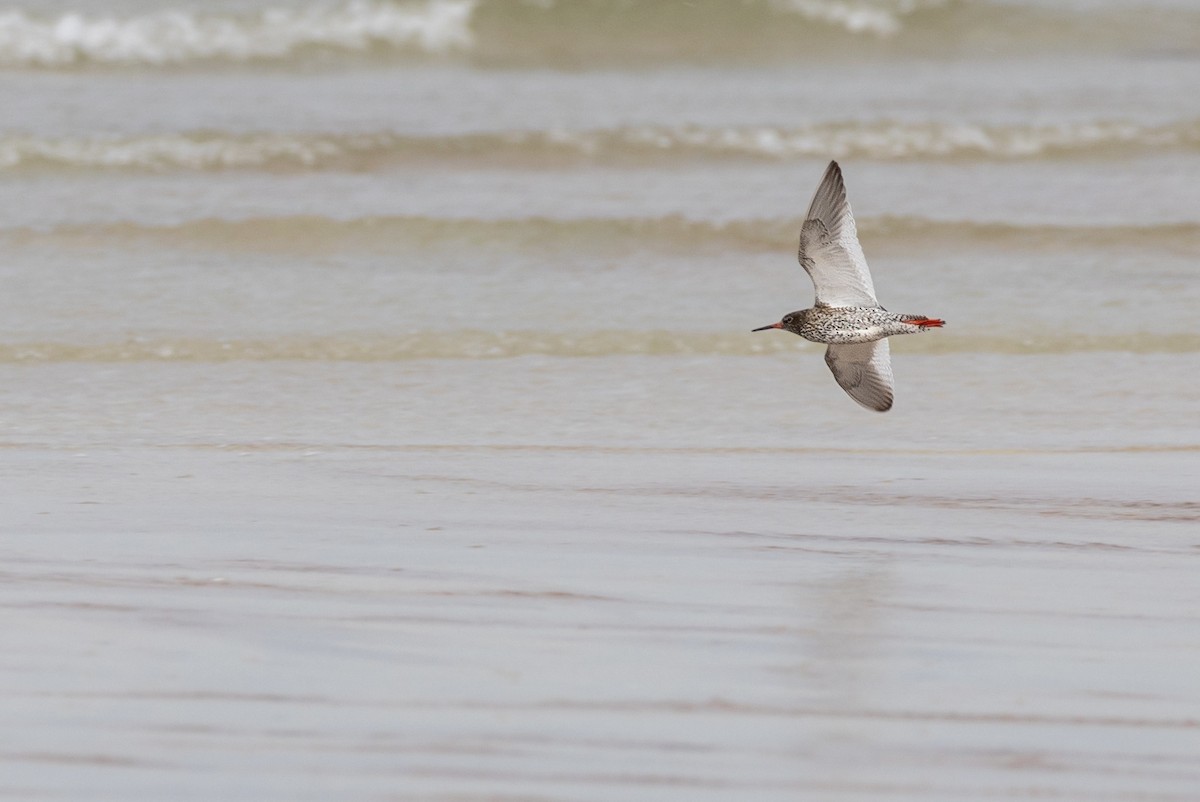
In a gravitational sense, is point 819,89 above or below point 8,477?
above

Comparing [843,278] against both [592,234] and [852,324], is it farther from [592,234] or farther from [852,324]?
[592,234]

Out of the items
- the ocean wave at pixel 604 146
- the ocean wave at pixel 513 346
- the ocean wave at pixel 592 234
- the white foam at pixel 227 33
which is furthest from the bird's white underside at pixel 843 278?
the white foam at pixel 227 33

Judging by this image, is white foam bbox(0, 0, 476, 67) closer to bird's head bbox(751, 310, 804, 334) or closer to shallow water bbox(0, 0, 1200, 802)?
shallow water bbox(0, 0, 1200, 802)

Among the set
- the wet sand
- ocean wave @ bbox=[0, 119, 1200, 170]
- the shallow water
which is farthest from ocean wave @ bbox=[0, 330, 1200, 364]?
ocean wave @ bbox=[0, 119, 1200, 170]

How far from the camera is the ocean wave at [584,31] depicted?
1323 cm

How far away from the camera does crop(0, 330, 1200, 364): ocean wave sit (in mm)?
5844

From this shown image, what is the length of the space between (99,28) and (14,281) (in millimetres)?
6901

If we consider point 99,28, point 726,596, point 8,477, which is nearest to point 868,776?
point 726,596

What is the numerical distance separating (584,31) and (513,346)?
8.90m

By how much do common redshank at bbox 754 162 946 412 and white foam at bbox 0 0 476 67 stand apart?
905 centimetres

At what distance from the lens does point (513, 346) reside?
235 inches

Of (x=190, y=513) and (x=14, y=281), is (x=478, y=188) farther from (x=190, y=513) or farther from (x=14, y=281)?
(x=190, y=513)

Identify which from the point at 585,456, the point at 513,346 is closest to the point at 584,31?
the point at 513,346

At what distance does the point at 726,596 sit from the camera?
134 inches
